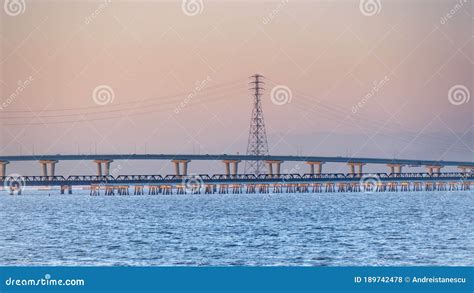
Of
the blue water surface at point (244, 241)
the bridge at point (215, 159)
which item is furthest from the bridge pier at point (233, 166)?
the blue water surface at point (244, 241)

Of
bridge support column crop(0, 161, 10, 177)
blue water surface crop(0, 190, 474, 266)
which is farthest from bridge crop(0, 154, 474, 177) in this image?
blue water surface crop(0, 190, 474, 266)

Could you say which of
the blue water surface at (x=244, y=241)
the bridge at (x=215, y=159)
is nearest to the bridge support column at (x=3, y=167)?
the bridge at (x=215, y=159)

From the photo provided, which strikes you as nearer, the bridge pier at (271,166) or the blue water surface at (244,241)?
the blue water surface at (244,241)

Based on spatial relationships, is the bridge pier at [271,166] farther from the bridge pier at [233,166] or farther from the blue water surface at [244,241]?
the blue water surface at [244,241]

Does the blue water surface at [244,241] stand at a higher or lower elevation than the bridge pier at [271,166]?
lower

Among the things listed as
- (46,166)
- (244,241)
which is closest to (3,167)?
(46,166)

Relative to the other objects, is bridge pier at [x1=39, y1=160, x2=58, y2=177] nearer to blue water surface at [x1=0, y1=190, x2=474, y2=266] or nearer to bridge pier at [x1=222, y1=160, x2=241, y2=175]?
bridge pier at [x1=222, y1=160, x2=241, y2=175]

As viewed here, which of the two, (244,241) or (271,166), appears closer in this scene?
(244,241)

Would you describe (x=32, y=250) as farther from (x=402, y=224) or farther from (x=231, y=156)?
(x=231, y=156)

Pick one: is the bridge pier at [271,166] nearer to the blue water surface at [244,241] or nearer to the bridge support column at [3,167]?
the bridge support column at [3,167]

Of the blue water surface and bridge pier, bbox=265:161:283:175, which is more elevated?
bridge pier, bbox=265:161:283:175

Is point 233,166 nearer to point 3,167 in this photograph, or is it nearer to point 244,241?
point 3,167

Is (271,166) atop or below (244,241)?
atop

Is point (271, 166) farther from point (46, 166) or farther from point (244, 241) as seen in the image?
point (244, 241)
